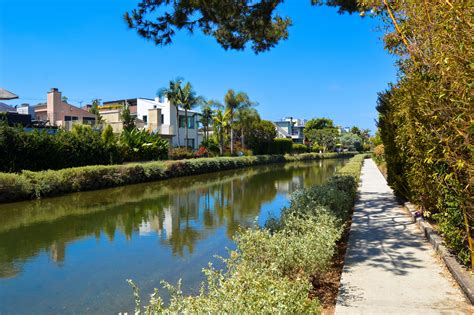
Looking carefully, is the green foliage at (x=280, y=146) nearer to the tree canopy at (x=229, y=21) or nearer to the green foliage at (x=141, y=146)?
the green foliage at (x=141, y=146)

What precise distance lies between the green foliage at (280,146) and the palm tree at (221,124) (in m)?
11.2

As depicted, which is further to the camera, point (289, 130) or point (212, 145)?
point (289, 130)

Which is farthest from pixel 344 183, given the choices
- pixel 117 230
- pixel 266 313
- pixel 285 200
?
pixel 266 313

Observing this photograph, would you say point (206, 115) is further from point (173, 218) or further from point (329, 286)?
point (329, 286)

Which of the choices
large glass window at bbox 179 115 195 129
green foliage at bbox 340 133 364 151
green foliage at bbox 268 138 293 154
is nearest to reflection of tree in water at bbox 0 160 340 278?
large glass window at bbox 179 115 195 129

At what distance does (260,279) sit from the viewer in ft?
12.4

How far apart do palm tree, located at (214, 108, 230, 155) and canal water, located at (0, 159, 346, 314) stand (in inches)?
1243

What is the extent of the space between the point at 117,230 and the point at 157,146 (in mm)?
23922

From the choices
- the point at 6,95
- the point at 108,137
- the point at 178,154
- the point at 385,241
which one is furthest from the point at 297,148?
the point at 385,241

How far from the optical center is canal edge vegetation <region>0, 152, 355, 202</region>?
1753 centimetres

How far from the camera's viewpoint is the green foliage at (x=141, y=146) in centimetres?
3222

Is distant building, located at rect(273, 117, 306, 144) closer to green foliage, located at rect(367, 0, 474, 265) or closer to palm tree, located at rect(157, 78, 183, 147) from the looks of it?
palm tree, located at rect(157, 78, 183, 147)

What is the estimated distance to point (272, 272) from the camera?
441 cm

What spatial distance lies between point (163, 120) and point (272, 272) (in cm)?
4741
